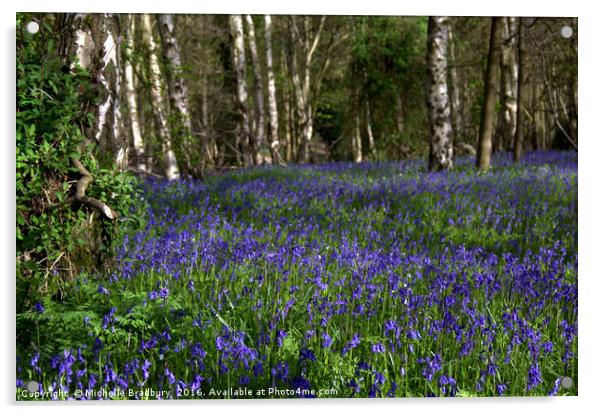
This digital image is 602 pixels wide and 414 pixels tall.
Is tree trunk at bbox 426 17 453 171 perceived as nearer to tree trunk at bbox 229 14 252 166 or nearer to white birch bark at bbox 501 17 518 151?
white birch bark at bbox 501 17 518 151

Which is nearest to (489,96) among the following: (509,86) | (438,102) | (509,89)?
(438,102)

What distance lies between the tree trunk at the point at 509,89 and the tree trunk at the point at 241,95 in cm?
569

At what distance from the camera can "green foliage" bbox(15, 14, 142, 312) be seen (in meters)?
3.78

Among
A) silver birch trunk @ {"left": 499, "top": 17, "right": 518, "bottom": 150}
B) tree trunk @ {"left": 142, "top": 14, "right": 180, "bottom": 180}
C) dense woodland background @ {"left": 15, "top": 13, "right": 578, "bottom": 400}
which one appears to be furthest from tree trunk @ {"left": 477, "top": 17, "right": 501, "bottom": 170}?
tree trunk @ {"left": 142, "top": 14, "right": 180, "bottom": 180}

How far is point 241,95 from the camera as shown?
1354 centimetres

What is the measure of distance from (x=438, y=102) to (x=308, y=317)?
6.53 meters

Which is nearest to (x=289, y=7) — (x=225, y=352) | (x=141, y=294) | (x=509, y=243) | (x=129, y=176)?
(x=129, y=176)

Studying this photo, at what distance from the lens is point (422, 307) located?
3793mm

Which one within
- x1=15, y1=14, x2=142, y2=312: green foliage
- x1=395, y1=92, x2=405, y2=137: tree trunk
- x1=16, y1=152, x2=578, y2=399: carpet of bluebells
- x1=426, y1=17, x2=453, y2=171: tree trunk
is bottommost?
x1=16, y1=152, x2=578, y2=399: carpet of bluebells

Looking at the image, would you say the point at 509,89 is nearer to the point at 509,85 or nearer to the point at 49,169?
the point at 509,85

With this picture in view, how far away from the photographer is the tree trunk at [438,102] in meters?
9.11

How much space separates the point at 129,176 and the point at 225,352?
5.25 feet

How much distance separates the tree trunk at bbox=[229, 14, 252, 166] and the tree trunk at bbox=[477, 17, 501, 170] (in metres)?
5.49
